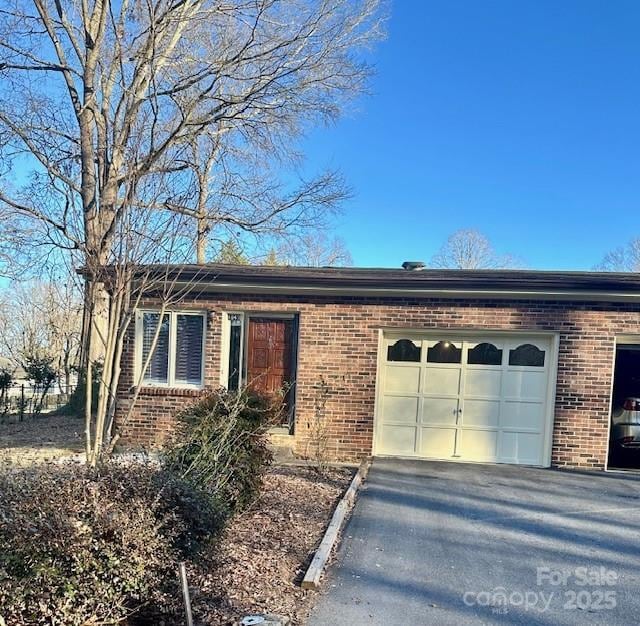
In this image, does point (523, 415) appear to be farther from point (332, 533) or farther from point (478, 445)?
point (332, 533)

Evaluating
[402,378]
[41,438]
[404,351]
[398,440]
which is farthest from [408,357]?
[41,438]

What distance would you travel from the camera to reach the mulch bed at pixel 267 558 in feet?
11.6

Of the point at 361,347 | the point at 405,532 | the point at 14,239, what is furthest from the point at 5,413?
the point at 405,532

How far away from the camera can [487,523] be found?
19.2ft

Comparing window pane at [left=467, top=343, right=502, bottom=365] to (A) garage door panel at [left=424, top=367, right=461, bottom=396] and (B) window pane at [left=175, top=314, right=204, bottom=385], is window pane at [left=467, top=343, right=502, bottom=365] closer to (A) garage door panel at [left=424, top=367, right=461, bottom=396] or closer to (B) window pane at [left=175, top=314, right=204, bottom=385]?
(A) garage door panel at [left=424, top=367, right=461, bottom=396]

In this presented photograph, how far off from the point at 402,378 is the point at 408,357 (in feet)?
1.34

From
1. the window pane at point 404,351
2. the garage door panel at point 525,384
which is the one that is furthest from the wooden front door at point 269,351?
the garage door panel at point 525,384

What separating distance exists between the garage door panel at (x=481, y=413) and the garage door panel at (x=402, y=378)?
975mm

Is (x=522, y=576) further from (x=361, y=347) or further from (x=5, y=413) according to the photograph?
(x=5, y=413)

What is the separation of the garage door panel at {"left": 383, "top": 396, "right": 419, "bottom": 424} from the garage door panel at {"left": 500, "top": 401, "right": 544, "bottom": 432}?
157 centimetres

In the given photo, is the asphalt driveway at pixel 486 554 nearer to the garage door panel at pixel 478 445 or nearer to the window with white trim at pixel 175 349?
the garage door panel at pixel 478 445

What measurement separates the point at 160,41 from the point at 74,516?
15.1 metres

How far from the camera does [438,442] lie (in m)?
9.12

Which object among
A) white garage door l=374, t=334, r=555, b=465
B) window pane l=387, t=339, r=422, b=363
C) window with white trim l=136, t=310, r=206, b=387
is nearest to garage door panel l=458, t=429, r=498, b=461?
white garage door l=374, t=334, r=555, b=465
